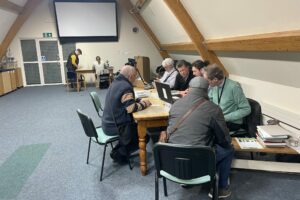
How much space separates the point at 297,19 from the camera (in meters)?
1.94

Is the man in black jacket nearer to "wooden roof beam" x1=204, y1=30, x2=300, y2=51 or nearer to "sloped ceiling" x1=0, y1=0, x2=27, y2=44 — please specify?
"wooden roof beam" x1=204, y1=30, x2=300, y2=51

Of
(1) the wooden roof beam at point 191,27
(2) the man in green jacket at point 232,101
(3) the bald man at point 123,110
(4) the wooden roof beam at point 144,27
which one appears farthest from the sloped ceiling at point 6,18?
(2) the man in green jacket at point 232,101

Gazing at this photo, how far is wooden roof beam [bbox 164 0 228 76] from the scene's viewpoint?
4.07m

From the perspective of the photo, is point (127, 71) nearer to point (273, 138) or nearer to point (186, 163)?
point (186, 163)

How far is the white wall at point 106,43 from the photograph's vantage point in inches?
349

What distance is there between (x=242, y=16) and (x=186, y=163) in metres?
1.89

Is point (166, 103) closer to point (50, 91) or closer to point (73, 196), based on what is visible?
point (73, 196)

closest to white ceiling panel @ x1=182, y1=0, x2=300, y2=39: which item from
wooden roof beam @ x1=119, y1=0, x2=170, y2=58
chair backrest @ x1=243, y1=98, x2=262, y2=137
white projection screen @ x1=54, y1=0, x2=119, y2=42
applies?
chair backrest @ x1=243, y1=98, x2=262, y2=137

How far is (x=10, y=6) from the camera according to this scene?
7.13m

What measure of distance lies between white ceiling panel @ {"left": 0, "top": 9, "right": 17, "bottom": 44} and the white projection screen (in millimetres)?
1427


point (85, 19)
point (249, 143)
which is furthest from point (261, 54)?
point (85, 19)

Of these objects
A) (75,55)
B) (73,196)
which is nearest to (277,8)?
(73,196)

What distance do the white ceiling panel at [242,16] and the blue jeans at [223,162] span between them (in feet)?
3.93

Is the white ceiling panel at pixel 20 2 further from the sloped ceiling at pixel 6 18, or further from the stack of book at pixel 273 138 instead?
the stack of book at pixel 273 138
